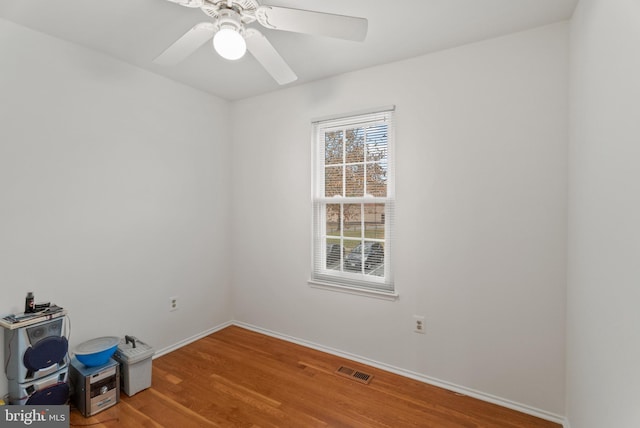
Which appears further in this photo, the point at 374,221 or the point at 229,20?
the point at 374,221

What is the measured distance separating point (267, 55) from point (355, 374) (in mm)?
2456

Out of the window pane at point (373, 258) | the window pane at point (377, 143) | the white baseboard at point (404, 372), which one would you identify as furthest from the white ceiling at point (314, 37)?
the white baseboard at point (404, 372)

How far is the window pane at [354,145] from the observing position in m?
2.76

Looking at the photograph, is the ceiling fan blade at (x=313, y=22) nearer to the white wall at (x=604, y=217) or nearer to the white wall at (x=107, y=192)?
the white wall at (x=604, y=217)

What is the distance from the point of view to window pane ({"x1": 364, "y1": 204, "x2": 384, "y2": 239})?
268cm

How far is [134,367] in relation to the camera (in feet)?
7.28

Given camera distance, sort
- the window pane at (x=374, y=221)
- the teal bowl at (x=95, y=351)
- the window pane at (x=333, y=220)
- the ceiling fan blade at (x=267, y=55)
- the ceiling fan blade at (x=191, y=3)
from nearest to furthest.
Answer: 1. the ceiling fan blade at (x=191, y=3)
2. the ceiling fan blade at (x=267, y=55)
3. the teal bowl at (x=95, y=351)
4. the window pane at (x=374, y=221)
5. the window pane at (x=333, y=220)

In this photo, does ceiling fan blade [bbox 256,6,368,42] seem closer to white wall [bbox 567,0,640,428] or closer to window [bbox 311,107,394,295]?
white wall [bbox 567,0,640,428]

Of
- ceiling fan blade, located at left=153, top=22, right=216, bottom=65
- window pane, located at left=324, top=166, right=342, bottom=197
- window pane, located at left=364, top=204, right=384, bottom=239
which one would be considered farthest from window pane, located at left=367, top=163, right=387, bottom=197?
ceiling fan blade, located at left=153, top=22, right=216, bottom=65

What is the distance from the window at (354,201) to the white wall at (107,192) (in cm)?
125

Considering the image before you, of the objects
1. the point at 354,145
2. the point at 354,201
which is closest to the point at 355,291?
the point at 354,201

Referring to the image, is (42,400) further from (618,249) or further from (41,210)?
(618,249)

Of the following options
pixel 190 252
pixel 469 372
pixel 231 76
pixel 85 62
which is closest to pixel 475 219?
pixel 469 372

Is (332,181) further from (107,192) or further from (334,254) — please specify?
(107,192)
